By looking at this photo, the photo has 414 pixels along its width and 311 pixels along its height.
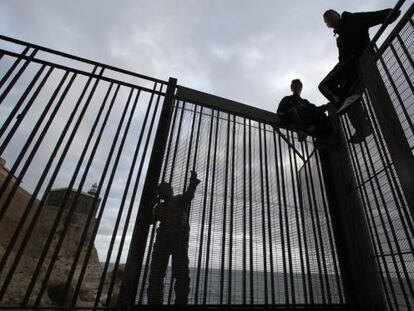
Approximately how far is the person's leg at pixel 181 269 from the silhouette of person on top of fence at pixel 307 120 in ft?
6.36

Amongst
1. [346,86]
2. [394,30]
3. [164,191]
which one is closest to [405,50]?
[394,30]

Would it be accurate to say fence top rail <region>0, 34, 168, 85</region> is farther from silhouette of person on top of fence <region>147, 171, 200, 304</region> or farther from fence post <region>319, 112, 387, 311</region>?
fence post <region>319, 112, 387, 311</region>

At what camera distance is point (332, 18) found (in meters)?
3.18

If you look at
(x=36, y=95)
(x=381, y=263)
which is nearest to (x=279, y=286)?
(x=381, y=263)

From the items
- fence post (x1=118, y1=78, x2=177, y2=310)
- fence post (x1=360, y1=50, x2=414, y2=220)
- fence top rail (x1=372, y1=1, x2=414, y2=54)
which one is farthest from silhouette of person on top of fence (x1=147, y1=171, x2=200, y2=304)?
fence top rail (x1=372, y1=1, x2=414, y2=54)

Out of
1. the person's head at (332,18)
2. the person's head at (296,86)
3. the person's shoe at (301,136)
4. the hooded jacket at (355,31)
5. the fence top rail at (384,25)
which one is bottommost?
the person's shoe at (301,136)

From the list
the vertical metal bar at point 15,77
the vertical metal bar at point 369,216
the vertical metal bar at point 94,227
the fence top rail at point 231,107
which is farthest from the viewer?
the fence top rail at point 231,107

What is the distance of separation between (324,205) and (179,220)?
1.74 m

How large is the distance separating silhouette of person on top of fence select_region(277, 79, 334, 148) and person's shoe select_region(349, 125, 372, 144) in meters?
0.34

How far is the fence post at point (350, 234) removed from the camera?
2.52 metres

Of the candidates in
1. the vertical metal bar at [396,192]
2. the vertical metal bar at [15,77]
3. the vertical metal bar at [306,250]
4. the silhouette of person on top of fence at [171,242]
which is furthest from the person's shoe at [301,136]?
the vertical metal bar at [15,77]

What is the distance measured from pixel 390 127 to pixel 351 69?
94 centimetres

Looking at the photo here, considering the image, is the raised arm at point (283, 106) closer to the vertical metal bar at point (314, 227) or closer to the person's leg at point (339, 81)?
the person's leg at point (339, 81)

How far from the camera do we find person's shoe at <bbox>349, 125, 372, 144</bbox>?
104 inches
